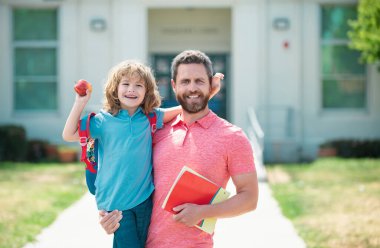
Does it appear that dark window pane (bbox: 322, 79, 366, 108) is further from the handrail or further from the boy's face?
the boy's face

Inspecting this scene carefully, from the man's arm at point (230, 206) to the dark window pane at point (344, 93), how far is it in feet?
43.9

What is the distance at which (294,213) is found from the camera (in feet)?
27.3

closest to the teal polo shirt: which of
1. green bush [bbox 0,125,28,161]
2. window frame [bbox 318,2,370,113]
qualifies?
green bush [bbox 0,125,28,161]

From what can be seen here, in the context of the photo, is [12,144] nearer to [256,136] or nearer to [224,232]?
[256,136]

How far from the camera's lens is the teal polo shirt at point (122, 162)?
10.3ft

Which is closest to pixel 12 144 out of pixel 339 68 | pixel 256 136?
pixel 256 136

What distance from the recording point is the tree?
1252 cm

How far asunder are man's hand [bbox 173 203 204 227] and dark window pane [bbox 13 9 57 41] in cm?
1366

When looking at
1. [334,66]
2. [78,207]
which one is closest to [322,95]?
[334,66]

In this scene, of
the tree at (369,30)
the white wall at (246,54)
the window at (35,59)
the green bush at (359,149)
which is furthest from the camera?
the window at (35,59)

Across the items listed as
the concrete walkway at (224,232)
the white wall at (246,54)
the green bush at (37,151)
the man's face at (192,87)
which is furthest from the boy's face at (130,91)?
the white wall at (246,54)

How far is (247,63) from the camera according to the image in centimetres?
1541

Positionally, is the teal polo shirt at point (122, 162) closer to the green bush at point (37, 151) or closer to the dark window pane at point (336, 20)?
the green bush at point (37, 151)

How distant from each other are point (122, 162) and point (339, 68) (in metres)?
13.6
